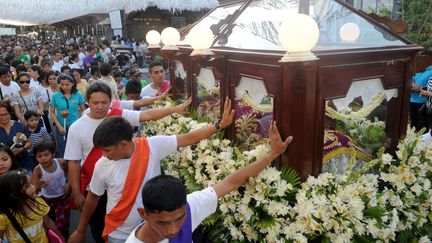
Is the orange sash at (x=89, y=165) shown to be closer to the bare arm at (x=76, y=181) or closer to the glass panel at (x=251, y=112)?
the bare arm at (x=76, y=181)

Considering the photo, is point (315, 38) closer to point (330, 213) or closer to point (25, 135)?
point (330, 213)

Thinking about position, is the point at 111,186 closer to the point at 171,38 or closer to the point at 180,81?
the point at 171,38

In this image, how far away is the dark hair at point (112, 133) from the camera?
2029 mm

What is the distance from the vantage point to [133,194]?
7.06 feet

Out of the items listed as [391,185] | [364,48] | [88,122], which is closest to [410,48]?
[364,48]

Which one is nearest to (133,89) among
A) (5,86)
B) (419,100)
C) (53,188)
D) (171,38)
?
(171,38)

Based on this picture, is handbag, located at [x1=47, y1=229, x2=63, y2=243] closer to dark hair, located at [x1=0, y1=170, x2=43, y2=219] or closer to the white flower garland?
dark hair, located at [x1=0, y1=170, x2=43, y2=219]

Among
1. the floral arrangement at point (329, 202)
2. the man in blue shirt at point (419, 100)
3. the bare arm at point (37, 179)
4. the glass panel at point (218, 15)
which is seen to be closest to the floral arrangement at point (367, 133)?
the floral arrangement at point (329, 202)

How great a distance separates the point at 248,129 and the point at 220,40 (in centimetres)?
78

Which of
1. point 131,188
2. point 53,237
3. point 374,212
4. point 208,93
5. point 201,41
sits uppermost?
point 201,41

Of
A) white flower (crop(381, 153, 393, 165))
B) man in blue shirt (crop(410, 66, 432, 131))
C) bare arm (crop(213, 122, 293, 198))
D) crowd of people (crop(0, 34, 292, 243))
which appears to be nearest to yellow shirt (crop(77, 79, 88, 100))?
crowd of people (crop(0, 34, 292, 243))

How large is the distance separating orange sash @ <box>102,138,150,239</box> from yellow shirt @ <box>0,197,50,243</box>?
0.63 metres

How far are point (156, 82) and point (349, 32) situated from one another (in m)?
2.87

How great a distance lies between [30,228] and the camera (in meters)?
2.42
